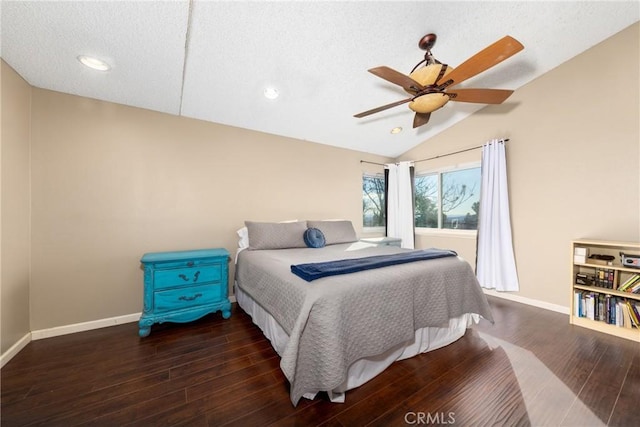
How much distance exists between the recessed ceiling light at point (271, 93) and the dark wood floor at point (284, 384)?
7.97ft

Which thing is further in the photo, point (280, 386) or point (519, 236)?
point (519, 236)

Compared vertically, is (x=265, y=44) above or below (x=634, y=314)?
above

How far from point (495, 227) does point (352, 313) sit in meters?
2.74

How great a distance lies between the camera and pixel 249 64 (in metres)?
2.07

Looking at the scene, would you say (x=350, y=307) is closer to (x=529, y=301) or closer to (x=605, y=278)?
(x=605, y=278)

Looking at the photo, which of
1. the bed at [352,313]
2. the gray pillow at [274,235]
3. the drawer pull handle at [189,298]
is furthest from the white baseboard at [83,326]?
the gray pillow at [274,235]

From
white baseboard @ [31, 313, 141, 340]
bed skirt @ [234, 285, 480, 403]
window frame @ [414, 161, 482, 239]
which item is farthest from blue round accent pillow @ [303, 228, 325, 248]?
window frame @ [414, 161, 482, 239]

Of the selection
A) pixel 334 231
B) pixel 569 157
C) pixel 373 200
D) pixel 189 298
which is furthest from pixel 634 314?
pixel 189 298

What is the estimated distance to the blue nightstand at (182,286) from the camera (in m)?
2.11

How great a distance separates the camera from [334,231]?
3234 mm

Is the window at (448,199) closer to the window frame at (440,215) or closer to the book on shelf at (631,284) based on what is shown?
the window frame at (440,215)

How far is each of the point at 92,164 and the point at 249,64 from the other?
1796 mm

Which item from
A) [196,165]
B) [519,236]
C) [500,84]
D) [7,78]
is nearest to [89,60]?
[7,78]

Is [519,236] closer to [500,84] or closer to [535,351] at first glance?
[535,351]
